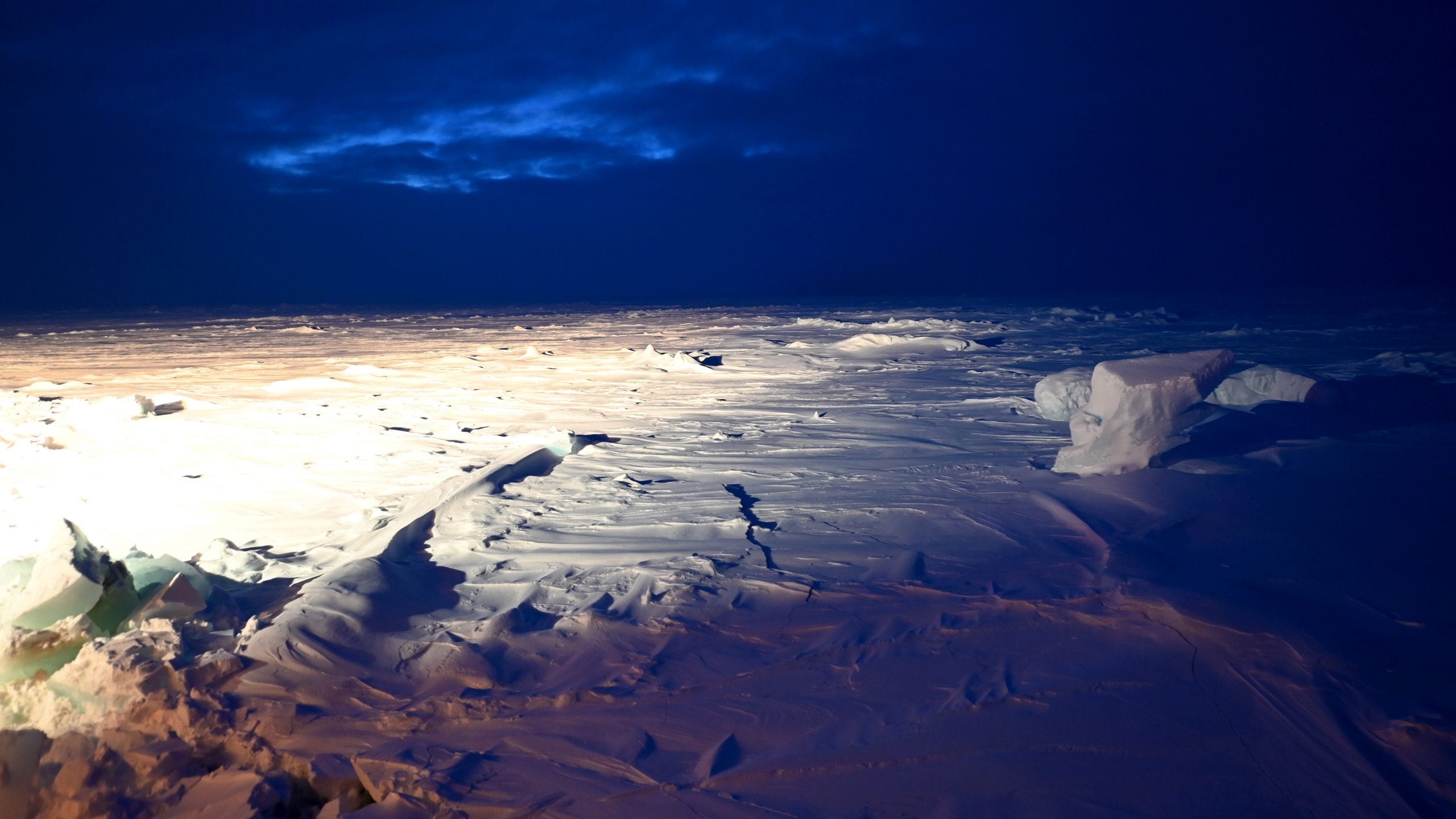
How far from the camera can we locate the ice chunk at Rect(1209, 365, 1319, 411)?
6.27 metres

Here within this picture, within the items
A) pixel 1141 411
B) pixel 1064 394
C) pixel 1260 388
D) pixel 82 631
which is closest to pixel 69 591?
pixel 82 631

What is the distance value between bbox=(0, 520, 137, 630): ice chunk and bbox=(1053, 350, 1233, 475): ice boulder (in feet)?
16.4

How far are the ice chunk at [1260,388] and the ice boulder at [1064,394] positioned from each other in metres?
1.00

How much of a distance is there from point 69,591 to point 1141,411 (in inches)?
215

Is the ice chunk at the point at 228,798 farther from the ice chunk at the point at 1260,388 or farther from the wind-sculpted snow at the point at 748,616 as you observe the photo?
the ice chunk at the point at 1260,388

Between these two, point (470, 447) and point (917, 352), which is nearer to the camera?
point (470, 447)

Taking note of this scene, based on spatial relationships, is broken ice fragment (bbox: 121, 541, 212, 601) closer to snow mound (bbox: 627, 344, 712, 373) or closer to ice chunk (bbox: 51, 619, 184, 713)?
ice chunk (bbox: 51, 619, 184, 713)

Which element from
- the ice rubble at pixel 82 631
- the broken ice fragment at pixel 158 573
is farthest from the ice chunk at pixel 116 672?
the broken ice fragment at pixel 158 573

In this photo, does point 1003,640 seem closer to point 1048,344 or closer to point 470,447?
point 470,447

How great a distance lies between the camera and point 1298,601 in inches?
120

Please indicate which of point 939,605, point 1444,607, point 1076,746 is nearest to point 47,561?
point 939,605

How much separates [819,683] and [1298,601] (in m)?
1.99

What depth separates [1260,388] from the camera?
21.5 feet

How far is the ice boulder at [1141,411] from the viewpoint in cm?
477
